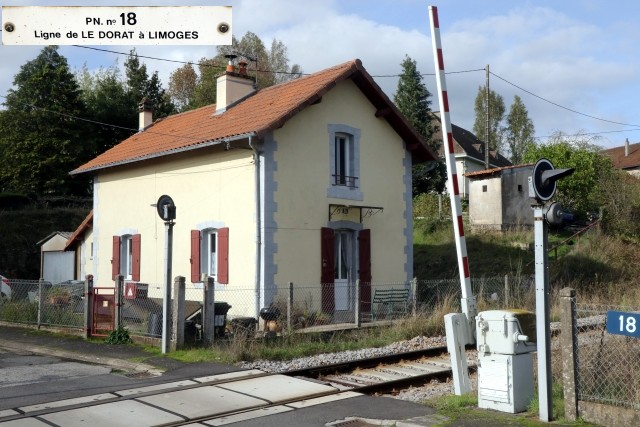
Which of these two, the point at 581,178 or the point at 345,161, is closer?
the point at 345,161

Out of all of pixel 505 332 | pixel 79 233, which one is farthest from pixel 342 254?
pixel 505 332

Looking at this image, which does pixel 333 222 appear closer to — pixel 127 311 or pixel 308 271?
pixel 308 271

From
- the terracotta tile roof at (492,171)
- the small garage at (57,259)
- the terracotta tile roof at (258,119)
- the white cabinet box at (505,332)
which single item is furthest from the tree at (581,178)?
the white cabinet box at (505,332)

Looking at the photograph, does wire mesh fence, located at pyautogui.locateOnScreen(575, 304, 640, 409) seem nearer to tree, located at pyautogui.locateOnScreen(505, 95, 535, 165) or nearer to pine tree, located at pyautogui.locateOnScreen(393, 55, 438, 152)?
pine tree, located at pyautogui.locateOnScreen(393, 55, 438, 152)

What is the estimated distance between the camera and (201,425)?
8023 mm

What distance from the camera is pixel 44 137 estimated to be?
131ft

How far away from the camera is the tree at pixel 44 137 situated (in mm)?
39438

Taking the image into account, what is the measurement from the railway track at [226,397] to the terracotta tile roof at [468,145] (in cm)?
3715

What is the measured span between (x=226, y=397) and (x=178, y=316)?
3.98 metres

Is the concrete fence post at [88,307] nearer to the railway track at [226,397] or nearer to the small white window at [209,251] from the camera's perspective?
the small white window at [209,251]

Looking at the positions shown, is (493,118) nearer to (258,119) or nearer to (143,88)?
(143,88)

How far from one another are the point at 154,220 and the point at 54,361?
8.94m

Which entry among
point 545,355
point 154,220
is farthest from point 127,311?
point 545,355

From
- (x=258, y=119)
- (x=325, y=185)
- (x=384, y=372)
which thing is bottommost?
(x=384, y=372)
